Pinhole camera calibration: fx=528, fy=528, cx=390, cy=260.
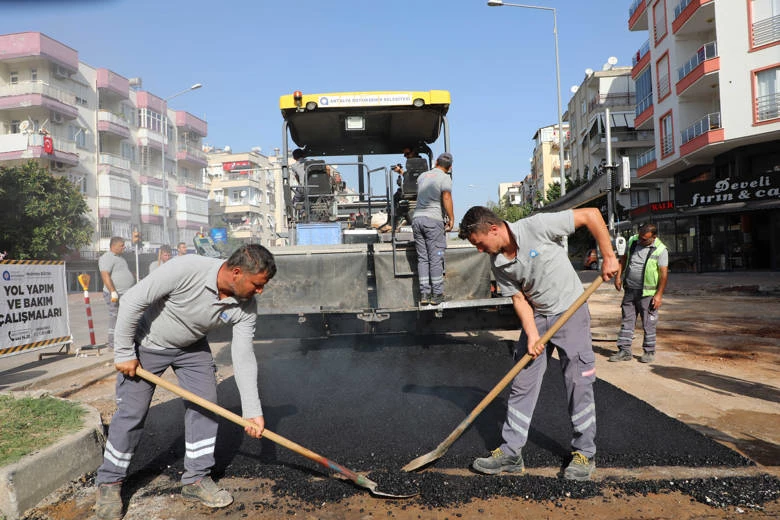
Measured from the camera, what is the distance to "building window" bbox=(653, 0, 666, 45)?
24.3 meters

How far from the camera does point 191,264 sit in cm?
267

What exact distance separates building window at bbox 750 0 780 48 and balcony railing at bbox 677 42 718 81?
1255 mm

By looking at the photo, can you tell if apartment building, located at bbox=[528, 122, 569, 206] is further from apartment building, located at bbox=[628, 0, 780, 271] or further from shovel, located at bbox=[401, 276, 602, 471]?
shovel, located at bbox=[401, 276, 602, 471]

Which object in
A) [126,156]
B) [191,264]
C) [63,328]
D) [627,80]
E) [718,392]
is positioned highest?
[627,80]

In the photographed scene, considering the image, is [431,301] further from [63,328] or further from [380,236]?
[63,328]

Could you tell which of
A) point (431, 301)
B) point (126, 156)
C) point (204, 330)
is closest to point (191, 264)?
point (204, 330)

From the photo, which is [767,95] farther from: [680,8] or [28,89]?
[28,89]

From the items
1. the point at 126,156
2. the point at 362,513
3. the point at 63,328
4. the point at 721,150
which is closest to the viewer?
the point at 362,513

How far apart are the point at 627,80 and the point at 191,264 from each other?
141ft

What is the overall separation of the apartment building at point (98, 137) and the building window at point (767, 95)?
2710 cm

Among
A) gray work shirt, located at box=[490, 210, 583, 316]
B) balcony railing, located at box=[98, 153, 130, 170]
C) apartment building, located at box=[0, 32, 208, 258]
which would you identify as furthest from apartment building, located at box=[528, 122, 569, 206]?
gray work shirt, located at box=[490, 210, 583, 316]

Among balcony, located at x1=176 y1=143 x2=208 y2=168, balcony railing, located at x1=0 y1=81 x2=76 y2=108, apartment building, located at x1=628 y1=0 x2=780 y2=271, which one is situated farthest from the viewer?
balcony, located at x1=176 y1=143 x2=208 y2=168

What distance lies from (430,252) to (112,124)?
35.1 meters

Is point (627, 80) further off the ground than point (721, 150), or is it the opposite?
point (627, 80)
